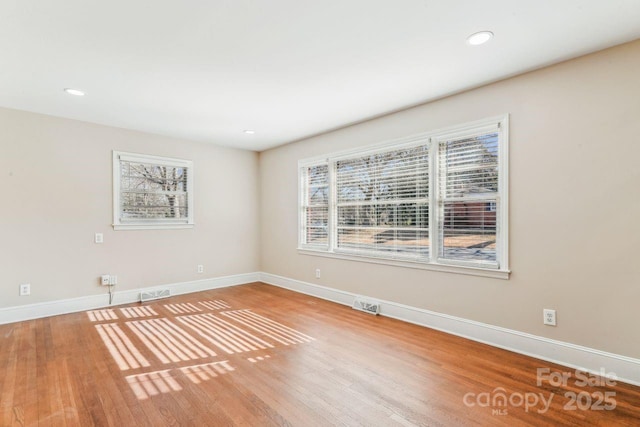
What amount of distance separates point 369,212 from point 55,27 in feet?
11.5

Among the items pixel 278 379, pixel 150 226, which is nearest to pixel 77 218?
pixel 150 226

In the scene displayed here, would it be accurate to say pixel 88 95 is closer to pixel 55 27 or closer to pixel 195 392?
pixel 55 27

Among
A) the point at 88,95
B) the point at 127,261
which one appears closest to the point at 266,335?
the point at 127,261

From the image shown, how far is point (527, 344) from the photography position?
2799 mm

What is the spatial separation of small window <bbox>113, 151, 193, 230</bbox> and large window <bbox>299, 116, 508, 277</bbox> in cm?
221

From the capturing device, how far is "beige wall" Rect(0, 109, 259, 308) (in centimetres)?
377

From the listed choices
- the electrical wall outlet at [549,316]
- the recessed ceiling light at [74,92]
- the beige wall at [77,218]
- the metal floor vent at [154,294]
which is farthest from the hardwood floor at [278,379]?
the recessed ceiling light at [74,92]

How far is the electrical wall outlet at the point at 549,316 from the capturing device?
2.68 meters

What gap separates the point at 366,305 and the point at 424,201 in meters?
1.57

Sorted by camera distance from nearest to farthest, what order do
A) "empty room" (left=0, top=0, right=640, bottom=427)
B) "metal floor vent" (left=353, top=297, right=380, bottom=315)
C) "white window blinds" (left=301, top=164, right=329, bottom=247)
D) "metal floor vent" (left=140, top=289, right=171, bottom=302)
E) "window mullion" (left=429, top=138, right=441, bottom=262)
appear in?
"empty room" (left=0, top=0, right=640, bottom=427), "window mullion" (left=429, top=138, right=441, bottom=262), "metal floor vent" (left=353, top=297, right=380, bottom=315), "metal floor vent" (left=140, top=289, right=171, bottom=302), "white window blinds" (left=301, top=164, right=329, bottom=247)

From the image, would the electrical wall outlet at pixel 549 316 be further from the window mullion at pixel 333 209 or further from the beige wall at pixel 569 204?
the window mullion at pixel 333 209

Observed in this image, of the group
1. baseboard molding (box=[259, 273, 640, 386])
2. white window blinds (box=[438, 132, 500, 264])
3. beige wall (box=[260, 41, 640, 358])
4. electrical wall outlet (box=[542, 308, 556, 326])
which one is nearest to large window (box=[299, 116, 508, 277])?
white window blinds (box=[438, 132, 500, 264])

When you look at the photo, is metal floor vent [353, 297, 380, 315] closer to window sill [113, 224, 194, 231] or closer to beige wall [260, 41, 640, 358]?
beige wall [260, 41, 640, 358]

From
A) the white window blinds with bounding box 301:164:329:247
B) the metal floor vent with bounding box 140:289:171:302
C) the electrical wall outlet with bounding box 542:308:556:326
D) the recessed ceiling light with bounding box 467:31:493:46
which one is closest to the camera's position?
the recessed ceiling light with bounding box 467:31:493:46
